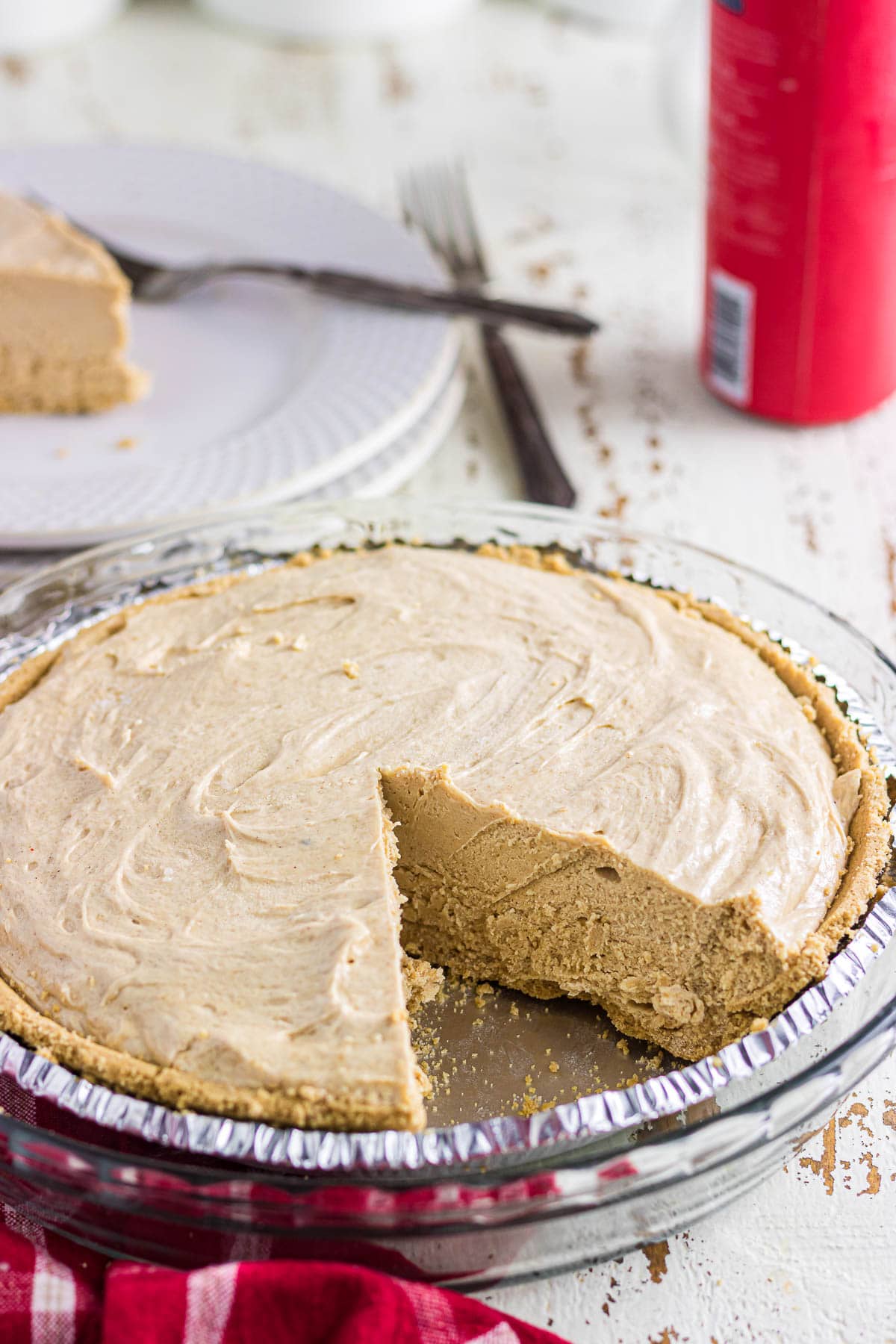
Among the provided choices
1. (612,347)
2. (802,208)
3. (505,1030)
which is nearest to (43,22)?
(612,347)

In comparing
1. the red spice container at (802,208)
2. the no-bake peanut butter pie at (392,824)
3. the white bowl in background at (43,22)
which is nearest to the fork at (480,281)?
the red spice container at (802,208)

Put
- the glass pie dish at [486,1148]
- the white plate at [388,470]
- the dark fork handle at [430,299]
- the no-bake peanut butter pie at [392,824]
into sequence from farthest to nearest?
the dark fork handle at [430,299]
the white plate at [388,470]
the no-bake peanut butter pie at [392,824]
the glass pie dish at [486,1148]

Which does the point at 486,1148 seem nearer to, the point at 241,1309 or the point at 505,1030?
the point at 241,1309

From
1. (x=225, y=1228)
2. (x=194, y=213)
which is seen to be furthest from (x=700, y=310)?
(x=225, y=1228)

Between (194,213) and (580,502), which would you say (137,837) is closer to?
(580,502)

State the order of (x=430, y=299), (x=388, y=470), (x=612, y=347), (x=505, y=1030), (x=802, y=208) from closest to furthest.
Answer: (x=505, y=1030) → (x=802, y=208) → (x=388, y=470) → (x=430, y=299) → (x=612, y=347)

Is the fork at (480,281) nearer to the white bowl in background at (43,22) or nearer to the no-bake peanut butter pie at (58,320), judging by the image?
the no-bake peanut butter pie at (58,320)
